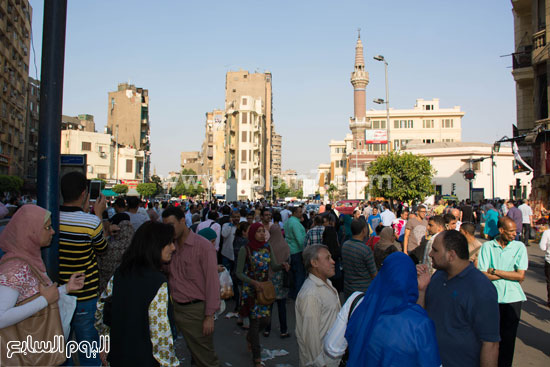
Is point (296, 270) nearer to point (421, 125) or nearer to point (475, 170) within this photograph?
point (475, 170)

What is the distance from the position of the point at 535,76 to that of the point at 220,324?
2401 centimetres

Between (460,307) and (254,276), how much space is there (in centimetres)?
310

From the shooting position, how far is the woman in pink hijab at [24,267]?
2.71m

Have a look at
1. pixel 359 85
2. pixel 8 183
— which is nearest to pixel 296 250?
pixel 8 183

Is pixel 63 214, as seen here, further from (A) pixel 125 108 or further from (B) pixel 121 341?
(A) pixel 125 108

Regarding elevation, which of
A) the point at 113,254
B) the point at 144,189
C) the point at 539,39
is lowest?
the point at 113,254

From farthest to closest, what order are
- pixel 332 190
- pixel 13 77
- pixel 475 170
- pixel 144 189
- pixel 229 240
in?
pixel 332 190, pixel 144 189, pixel 475 170, pixel 13 77, pixel 229 240

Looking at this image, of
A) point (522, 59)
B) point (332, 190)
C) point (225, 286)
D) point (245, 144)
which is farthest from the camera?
point (332, 190)

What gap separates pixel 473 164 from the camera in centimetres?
5522

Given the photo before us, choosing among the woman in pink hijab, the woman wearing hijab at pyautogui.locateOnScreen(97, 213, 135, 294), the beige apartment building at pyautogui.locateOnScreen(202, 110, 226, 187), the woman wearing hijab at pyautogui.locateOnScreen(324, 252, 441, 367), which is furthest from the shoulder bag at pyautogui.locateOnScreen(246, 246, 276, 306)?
the beige apartment building at pyautogui.locateOnScreen(202, 110, 226, 187)

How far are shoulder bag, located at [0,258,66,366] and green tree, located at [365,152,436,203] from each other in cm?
3243

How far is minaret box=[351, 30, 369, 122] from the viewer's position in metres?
87.9

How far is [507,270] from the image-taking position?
4.95 metres

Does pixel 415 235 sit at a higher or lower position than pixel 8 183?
lower
